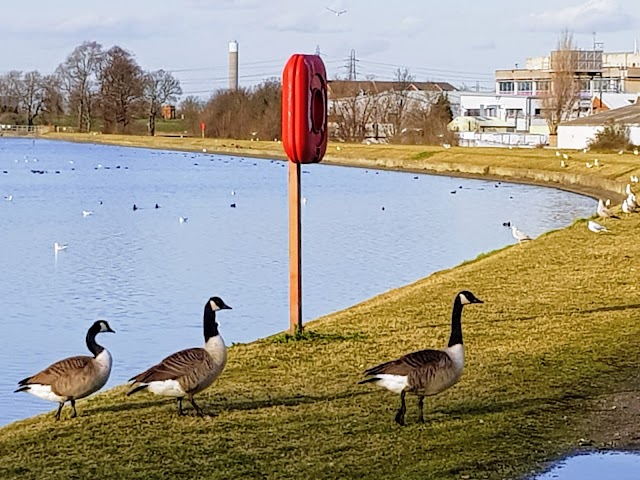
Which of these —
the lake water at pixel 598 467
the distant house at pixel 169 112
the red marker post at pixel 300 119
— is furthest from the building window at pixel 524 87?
the lake water at pixel 598 467

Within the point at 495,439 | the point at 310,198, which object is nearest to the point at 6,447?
the point at 495,439

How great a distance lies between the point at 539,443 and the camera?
7.91m

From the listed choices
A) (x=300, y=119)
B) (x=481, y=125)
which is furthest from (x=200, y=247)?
(x=481, y=125)

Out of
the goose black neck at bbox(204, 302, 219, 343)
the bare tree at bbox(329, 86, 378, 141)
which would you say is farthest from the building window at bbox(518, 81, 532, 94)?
the goose black neck at bbox(204, 302, 219, 343)

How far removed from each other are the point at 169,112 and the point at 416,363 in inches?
5254

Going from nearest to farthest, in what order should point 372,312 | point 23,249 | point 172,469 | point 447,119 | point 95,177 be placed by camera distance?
point 172,469 < point 372,312 < point 23,249 < point 95,177 < point 447,119

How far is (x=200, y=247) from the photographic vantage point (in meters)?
27.8

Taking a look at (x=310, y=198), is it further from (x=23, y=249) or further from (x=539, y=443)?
(x=539, y=443)

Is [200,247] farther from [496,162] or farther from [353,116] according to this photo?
[353,116]

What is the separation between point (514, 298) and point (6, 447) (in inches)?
326

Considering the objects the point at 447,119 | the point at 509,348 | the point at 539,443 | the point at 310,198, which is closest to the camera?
the point at 539,443

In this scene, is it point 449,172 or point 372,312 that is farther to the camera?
point 449,172

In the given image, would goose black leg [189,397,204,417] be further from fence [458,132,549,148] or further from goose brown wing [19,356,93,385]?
fence [458,132,549,148]

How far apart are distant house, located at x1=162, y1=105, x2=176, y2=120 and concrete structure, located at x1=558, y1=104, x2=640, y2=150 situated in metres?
75.0
